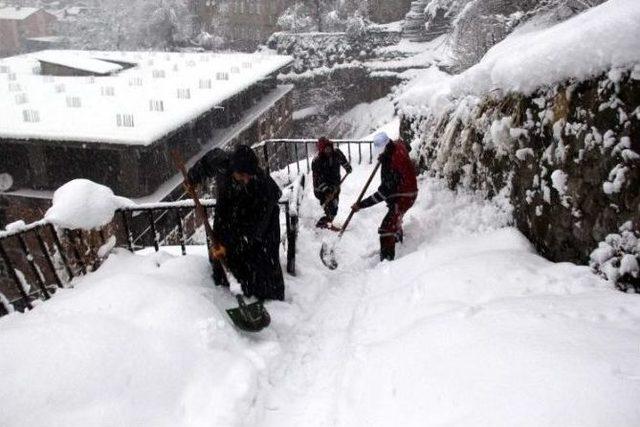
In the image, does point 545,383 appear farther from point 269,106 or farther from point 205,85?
point 269,106

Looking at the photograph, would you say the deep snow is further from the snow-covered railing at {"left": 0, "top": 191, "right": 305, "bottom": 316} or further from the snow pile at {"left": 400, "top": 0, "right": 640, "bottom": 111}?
the snow pile at {"left": 400, "top": 0, "right": 640, "bottom": 111}

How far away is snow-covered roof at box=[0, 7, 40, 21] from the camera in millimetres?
47338

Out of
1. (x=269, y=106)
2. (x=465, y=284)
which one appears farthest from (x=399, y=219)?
(x=269, y=106)

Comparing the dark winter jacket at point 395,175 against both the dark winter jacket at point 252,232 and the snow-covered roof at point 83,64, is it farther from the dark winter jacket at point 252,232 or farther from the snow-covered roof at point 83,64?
the snow-covered roof at point 83,64

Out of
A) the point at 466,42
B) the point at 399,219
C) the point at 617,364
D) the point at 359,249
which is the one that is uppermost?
the point at 466,42

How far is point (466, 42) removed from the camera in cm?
1430

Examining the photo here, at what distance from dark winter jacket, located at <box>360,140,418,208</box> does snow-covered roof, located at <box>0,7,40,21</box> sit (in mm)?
54289

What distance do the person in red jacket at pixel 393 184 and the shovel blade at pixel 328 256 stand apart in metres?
0.71

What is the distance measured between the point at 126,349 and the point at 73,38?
45.3 metres

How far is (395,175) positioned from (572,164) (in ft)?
7.57

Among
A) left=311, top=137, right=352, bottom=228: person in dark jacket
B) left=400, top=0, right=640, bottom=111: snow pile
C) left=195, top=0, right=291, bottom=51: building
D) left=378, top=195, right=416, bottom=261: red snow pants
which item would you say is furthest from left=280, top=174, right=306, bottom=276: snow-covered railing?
left=195, top=0, right=291, bottom=51: building

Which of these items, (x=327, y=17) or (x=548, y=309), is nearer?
(x=548, y=309)

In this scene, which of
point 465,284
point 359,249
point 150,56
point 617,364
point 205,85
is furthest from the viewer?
point 150,56

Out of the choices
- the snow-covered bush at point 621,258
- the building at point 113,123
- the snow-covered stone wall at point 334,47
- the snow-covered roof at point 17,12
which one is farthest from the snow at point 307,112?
the snow-covered roof at point 17,12
